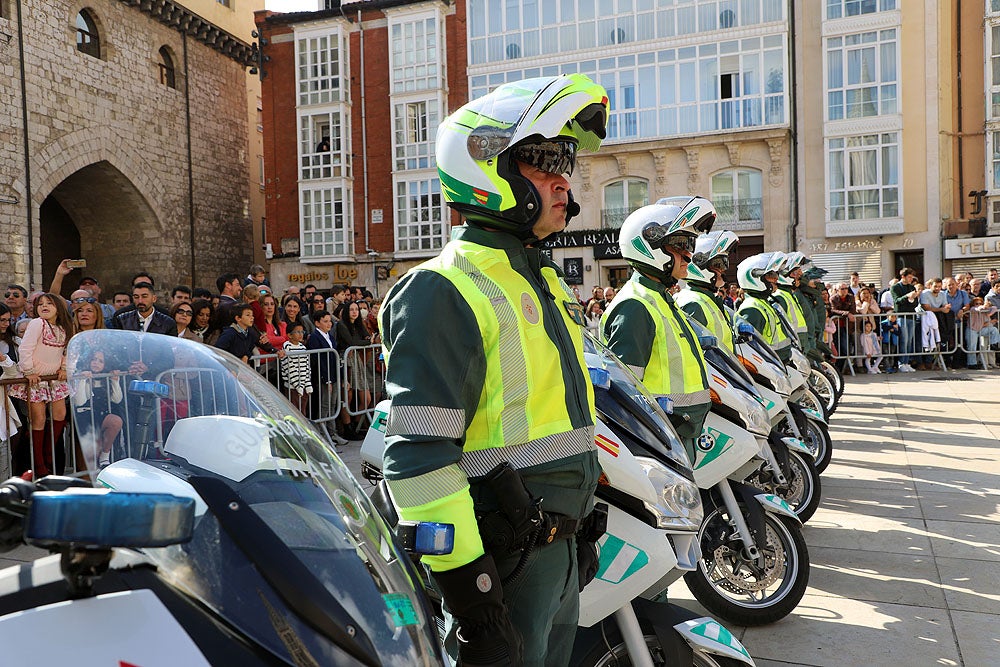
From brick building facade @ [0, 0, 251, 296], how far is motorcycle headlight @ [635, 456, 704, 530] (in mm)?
23936

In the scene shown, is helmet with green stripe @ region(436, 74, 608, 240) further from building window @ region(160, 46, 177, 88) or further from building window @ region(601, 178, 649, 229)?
building window @ region(160, 46, 177, 88)

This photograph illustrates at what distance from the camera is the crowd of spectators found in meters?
5.95

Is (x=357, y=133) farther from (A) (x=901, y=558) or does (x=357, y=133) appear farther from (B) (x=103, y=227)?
(A) (x=901, y=558)

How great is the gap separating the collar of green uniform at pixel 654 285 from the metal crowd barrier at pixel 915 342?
1318 centimetres

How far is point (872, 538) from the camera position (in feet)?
17.9

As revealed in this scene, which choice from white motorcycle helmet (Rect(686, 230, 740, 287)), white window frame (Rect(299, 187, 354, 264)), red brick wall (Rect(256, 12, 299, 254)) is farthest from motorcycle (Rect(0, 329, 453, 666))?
red brick wall (Rect(256, 12, 299, 254))

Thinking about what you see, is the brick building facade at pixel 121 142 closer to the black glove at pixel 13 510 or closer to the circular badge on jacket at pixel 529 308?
the circular badge on jacket at pixel 529 308

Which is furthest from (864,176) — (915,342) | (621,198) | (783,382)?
(783,382)

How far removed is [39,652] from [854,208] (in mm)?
26990

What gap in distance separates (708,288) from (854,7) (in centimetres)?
2343

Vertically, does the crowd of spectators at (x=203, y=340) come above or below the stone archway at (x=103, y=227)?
below

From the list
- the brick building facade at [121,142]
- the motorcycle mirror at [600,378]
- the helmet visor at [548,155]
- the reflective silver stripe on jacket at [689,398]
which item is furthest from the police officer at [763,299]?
the brick building facade at [121,142]

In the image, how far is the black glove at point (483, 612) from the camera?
1.82 m

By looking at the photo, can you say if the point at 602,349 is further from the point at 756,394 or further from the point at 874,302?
the point at 874,302
